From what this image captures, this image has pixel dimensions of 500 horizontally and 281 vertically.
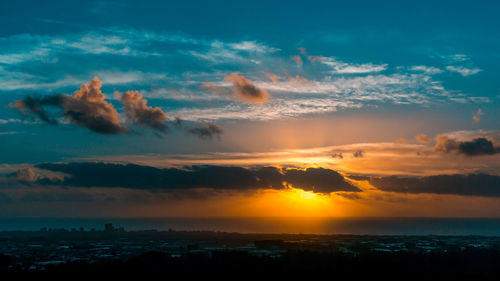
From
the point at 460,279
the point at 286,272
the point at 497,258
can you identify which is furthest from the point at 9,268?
the point at 497,258

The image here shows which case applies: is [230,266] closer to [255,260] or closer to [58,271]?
[255,260]

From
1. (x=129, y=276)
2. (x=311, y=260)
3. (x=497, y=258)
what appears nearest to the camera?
(x=129, y=276)

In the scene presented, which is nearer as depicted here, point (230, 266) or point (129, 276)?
point (129, 276)

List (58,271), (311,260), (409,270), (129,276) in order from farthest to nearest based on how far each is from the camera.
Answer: (311,260) → (409,270) → (58,271) → (129,276)

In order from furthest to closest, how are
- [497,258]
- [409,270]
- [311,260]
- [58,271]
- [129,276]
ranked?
1. [497,258]
2. [311,260]
3. [409,270]
4. [58,271]
5. [129,276]

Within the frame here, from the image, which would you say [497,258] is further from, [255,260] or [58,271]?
[58,271]

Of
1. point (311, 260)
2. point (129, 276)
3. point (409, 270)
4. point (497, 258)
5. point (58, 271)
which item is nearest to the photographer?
point (129, 276)

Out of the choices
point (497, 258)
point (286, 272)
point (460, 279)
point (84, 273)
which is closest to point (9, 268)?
point (84, 273)

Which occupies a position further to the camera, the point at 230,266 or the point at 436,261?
the point at 436,261
